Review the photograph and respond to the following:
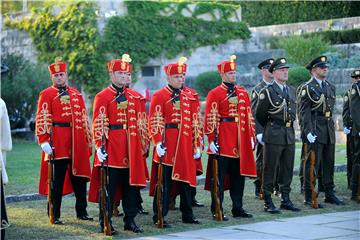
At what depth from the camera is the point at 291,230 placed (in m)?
9.19

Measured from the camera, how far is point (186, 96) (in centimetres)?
1006

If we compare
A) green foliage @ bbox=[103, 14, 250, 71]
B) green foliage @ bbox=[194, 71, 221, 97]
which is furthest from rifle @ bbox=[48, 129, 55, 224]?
green foliage @ bbox=[103, 14, 250, 71]

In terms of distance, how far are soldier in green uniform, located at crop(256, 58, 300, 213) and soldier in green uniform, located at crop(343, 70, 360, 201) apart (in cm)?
140

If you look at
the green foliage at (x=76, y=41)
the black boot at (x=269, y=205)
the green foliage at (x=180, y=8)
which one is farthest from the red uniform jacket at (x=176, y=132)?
the green foliage at (x=180, y=8)

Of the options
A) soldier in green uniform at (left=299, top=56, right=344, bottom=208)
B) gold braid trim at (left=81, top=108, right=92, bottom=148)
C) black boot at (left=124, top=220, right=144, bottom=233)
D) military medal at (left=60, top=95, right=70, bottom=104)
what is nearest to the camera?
black boot at (left=124, top=220, right=144, bottom=233)

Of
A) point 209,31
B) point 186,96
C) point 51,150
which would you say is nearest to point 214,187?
point 186,96

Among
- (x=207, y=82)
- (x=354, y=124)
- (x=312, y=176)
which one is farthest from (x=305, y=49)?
(x=312, y=176)

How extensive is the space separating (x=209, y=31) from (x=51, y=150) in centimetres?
2134

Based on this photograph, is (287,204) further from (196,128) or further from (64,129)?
(64,129)

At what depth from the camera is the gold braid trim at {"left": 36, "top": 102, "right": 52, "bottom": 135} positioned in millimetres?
9930

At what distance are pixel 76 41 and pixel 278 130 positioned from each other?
18553 millimetres

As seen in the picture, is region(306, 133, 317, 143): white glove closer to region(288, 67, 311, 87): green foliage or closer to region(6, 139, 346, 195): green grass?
region(6, 139, 346, 195): green grass

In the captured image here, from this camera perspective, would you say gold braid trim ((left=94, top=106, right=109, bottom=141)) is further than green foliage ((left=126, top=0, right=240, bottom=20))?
No

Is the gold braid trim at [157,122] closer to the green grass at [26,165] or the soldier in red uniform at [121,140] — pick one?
the soldier in red uniform at [121,140]
